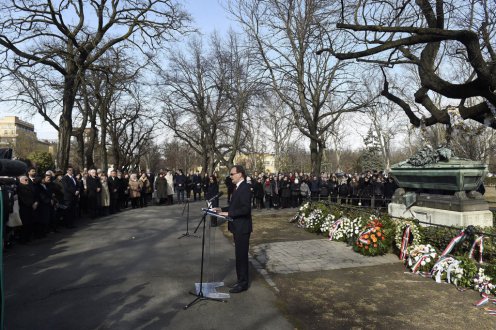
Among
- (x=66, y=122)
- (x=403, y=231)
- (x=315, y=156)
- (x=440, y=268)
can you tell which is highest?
(x=66, y=122)

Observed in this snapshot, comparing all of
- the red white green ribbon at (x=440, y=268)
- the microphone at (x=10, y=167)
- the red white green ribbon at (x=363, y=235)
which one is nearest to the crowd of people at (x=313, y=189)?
the red white green ribbon at (x=363, y=235)

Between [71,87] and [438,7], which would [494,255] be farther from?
[71,87]

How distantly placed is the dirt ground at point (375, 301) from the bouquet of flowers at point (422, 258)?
25 cm

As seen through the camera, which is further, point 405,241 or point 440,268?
point 405,241

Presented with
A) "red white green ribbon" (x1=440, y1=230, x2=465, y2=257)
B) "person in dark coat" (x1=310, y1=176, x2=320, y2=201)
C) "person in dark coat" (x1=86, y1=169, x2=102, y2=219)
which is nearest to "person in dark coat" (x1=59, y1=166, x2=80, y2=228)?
"person in dark coat" (x1=86, y1=169, x2=102, y2=219)

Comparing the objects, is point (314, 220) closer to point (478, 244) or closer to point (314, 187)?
point (478, 244)

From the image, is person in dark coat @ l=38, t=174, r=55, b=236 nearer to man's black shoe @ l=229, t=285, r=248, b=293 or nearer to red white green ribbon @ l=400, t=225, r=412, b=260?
man's black shoe @ l=229, t=285, r=248, b=293

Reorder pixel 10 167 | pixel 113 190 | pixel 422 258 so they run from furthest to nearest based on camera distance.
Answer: pixel 113 190 < pixel 422 258 < pixel 10 167

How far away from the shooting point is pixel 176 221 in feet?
46.9

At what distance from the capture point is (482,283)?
6.19 meters

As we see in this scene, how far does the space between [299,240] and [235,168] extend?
5023 mm

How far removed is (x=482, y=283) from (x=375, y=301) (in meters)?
1.93

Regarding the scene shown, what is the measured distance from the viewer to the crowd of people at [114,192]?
1008cm

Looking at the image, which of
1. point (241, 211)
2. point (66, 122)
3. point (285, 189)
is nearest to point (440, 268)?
point (241, 211)
